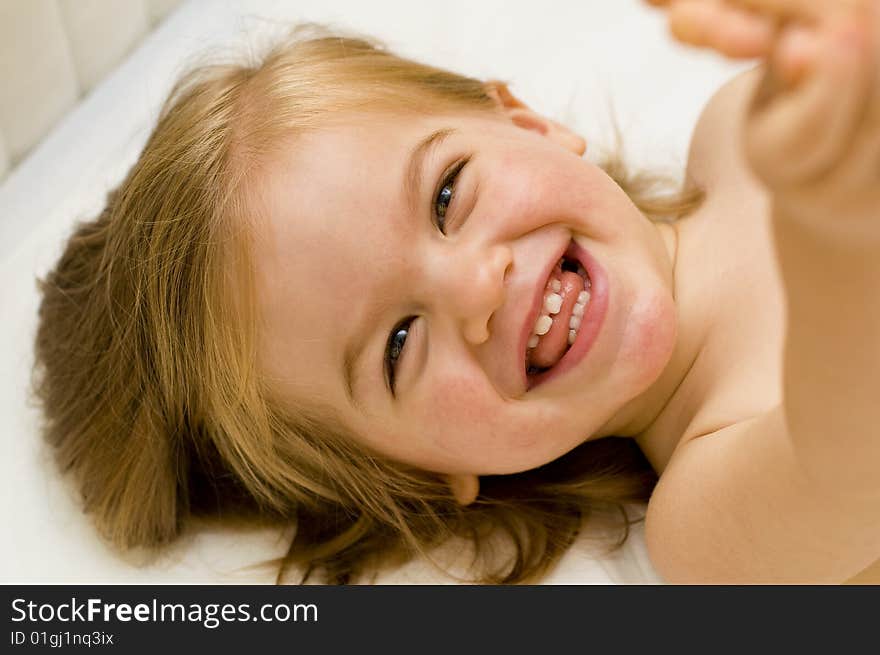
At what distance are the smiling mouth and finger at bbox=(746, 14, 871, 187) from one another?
446 millimetres

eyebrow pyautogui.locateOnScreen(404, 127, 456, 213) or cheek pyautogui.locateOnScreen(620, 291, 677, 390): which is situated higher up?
eyebrow pyautogui.locateOnScreen(404, 127, 456, 213)

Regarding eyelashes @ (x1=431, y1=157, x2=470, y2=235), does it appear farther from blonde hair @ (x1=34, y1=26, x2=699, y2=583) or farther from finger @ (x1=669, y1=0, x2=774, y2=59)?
finger @ (x1=669, y1=0, x2=774, y2=59)

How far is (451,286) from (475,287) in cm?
2

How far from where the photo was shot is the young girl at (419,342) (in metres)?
0.86

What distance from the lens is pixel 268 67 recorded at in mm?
1027

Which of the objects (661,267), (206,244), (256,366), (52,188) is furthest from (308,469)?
(52,188)

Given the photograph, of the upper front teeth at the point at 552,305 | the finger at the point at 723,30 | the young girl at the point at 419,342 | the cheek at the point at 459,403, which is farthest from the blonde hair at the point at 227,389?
the finger at the point at 723,30

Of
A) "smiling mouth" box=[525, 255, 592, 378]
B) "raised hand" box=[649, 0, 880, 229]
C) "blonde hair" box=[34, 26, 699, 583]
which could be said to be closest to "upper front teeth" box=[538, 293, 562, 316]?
"smiling mouth" box=[525, 255, 592, 378]

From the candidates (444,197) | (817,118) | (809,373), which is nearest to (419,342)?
(444,197)

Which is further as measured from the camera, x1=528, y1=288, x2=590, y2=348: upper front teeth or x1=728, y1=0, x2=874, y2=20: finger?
x1=528, y1=288, x2=590, y2=348: upper front teeth

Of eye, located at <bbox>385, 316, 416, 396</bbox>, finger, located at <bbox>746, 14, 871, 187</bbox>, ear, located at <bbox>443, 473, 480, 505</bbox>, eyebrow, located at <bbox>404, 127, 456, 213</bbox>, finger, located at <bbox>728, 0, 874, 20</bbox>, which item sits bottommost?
ear, located at <bbox>443, 473, 480, 505</bbox>

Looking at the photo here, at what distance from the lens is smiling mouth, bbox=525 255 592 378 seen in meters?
0.90

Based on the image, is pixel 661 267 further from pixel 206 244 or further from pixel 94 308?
pixel 94 308

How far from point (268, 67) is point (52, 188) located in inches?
16.9
